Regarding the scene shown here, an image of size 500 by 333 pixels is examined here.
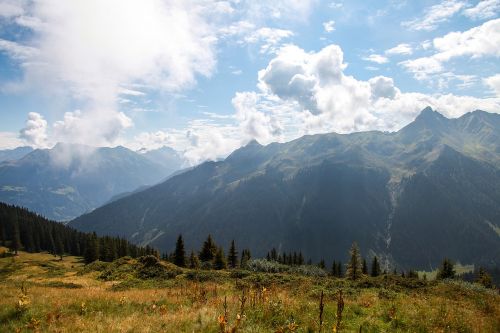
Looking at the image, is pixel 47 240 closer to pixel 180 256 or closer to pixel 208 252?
pixel 208 252

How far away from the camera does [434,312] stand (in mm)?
13945

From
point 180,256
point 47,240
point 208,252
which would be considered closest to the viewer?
point 180,256

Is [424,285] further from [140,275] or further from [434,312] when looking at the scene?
[140,275]

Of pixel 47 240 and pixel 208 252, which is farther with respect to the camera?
pixel 47 240

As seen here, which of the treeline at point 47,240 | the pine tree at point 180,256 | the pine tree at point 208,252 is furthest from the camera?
the treeline at point 47,240

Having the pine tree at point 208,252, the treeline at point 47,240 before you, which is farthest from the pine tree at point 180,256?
the treeline at point 47,240

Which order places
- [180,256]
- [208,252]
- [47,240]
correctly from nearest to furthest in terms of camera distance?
[180,256] → [208,252] → [47,240]

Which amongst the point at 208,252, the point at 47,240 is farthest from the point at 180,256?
the point at 47,240

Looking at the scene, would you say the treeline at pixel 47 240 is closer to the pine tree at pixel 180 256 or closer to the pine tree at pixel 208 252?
the pine tree at pixel 208 252

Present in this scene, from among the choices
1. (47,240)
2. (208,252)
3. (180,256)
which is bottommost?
(47,240)

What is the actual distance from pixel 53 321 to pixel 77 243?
527ft

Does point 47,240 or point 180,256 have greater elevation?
point 180,256

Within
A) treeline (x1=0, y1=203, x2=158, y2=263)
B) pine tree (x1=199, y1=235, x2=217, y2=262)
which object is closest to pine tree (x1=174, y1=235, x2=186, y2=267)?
pine tree (x1=199, y1=235, x2=217, y2=262)

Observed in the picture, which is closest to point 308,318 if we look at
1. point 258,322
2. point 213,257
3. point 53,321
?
point 258,322
